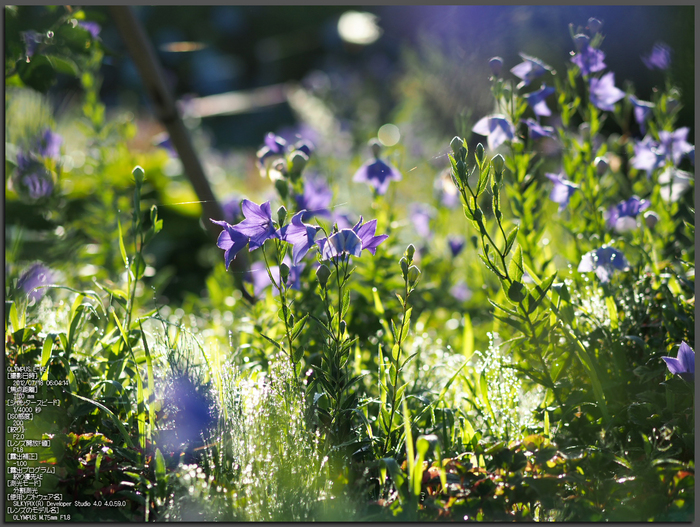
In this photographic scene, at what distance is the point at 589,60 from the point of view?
1.59 metres

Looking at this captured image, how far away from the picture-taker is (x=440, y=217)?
2.65 metres

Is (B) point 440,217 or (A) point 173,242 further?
(A) point 173,242

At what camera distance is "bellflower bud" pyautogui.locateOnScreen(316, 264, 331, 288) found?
3.81ft

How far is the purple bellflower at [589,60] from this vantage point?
1589 millimetres

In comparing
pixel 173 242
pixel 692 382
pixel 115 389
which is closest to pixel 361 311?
pixel 115 389

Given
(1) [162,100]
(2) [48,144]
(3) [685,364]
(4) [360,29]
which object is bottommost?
(3) [685,364]

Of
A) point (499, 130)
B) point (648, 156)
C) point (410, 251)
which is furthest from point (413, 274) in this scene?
point (648, 156)

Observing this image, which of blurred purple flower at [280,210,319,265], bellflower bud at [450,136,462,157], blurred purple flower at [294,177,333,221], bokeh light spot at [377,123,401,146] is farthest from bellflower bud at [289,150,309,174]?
bokeh light spot at [377,123,401,146]

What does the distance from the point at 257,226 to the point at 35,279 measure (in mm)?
1160

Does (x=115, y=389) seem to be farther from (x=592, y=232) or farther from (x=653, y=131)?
(x=653, y=131)

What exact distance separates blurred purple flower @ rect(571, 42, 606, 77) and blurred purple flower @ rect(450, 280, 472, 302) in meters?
1.07

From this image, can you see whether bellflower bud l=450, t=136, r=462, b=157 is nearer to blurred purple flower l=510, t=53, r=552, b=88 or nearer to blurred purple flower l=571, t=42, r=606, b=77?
blurred purple flower l=510, t=53, r=552, b=88

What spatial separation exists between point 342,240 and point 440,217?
1.58 m

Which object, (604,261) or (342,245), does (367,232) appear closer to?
(342,245)
